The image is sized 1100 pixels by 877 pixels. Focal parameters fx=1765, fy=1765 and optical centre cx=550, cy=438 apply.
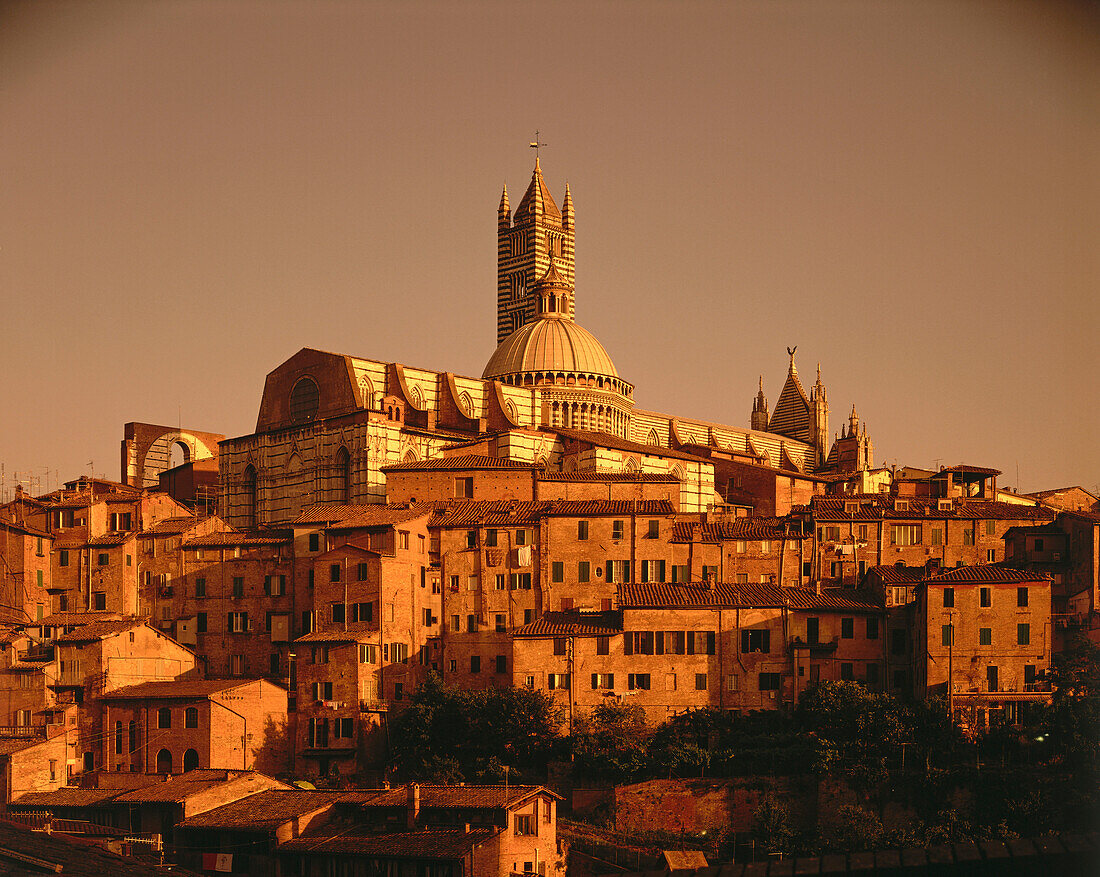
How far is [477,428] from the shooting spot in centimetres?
9006

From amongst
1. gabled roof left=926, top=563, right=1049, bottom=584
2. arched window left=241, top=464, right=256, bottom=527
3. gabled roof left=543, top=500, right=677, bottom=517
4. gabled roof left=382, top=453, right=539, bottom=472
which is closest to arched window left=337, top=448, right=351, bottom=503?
gabled roof left=382, top=453, right=539, bottom=472

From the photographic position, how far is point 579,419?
9875 centimetres

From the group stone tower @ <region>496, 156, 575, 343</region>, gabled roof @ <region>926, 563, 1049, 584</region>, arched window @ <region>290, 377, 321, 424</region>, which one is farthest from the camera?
stone tower @ <region>496, 156, 575, 343</region>

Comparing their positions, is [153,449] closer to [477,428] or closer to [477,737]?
[477,428]

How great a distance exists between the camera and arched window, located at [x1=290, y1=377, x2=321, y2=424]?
8688 centimetres

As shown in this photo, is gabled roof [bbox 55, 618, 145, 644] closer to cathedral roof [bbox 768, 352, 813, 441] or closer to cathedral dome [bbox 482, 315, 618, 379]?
cathedral dome [bbox 482, 315, 618, 379]

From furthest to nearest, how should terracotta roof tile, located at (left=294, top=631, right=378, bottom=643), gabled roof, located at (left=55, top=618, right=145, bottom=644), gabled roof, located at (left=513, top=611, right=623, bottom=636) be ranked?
1. gabled roof, located at (left=55, top=618, right=145, bottom=644)
2. terracotta roof tile, located at (left=294, top=631, right=378, bottom=643)
3. gabled roof, located at (left=513, top=611, right=623, bottom=636)

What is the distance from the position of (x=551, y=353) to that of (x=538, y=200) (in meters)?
28.8

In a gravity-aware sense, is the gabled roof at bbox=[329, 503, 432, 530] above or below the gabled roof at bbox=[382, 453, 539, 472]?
below

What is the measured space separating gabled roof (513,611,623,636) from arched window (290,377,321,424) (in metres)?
27.5

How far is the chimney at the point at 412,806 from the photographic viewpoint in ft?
167

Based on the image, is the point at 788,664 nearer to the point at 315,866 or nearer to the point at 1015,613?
the point at 1015,613

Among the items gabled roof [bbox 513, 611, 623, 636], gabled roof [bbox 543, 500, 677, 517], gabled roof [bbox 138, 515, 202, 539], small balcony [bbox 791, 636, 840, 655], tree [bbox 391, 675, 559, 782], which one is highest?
gabled roof [bbox 543, 500, 677, 517]

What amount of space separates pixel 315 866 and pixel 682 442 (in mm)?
59742
